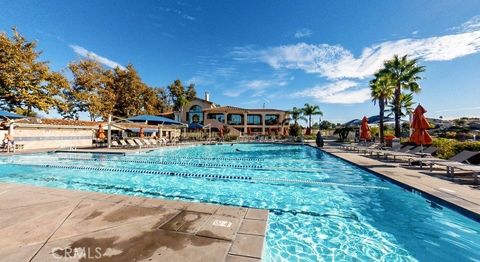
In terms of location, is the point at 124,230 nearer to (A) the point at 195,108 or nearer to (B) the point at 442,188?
(B) the point at 442,188

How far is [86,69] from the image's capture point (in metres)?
30.8

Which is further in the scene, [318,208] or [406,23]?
[406,23]

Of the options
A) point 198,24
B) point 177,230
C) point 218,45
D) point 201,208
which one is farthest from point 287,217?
point 218,45

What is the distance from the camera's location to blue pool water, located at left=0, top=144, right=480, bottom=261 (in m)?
3.90

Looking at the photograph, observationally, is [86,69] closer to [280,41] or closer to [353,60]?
[280,41]

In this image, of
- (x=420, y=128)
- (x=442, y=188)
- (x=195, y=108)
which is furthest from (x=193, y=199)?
(x=195, y=108)

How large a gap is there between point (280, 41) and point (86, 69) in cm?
2671

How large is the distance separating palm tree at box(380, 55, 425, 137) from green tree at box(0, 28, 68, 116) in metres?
34.9

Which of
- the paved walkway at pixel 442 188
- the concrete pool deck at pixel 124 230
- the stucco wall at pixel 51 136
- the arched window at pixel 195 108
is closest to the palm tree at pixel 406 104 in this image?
the paved walkway at pixel 442 188

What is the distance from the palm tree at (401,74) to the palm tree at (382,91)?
55 cm

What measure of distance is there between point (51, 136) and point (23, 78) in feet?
24.7

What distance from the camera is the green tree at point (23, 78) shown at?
67.2 ft

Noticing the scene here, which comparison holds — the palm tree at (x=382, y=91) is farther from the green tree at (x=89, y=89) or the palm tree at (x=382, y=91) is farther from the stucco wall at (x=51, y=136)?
the green tree at (x=89, y=89)

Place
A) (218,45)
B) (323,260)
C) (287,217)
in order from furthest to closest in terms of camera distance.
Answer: (218,45) < (287,217) < (323,260)
